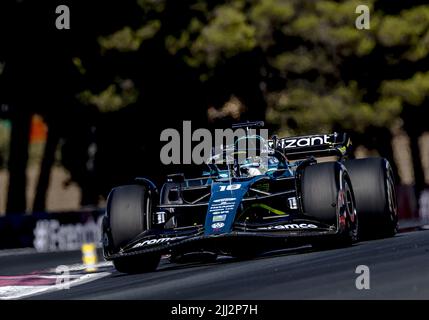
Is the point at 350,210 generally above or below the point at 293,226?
above

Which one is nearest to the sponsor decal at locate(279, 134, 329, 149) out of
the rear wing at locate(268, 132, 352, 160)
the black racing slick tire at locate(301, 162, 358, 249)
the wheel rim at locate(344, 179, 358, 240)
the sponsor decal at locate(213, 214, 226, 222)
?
the rear wing at locate(268, 132, 352, 160)

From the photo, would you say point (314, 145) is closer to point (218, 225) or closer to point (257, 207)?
point (257, 207)

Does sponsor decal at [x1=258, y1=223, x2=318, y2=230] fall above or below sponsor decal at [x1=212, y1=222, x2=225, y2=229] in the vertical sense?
below

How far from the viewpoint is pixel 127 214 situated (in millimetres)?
13516

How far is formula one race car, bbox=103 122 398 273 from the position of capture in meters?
13.0

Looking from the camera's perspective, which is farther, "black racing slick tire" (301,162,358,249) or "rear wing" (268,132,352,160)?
"rear wing" (268,132,352,160)

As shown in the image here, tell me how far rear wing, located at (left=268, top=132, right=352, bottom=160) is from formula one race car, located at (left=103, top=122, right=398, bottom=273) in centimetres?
1

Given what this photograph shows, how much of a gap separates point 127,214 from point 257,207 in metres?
1.43

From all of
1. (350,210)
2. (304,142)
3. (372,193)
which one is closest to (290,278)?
(350,210)

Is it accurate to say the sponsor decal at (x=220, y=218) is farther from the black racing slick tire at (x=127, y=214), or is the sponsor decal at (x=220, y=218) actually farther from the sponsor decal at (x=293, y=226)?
the black racing slick tire at (x=127, y=214)

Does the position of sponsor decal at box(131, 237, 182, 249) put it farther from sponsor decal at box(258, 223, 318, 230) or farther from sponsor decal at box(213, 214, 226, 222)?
sponsor decal at box(258, 223, 318, 230)

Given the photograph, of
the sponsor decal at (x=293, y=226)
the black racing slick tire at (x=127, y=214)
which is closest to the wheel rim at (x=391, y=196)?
the sponsor decal at (x=293, y=226)
